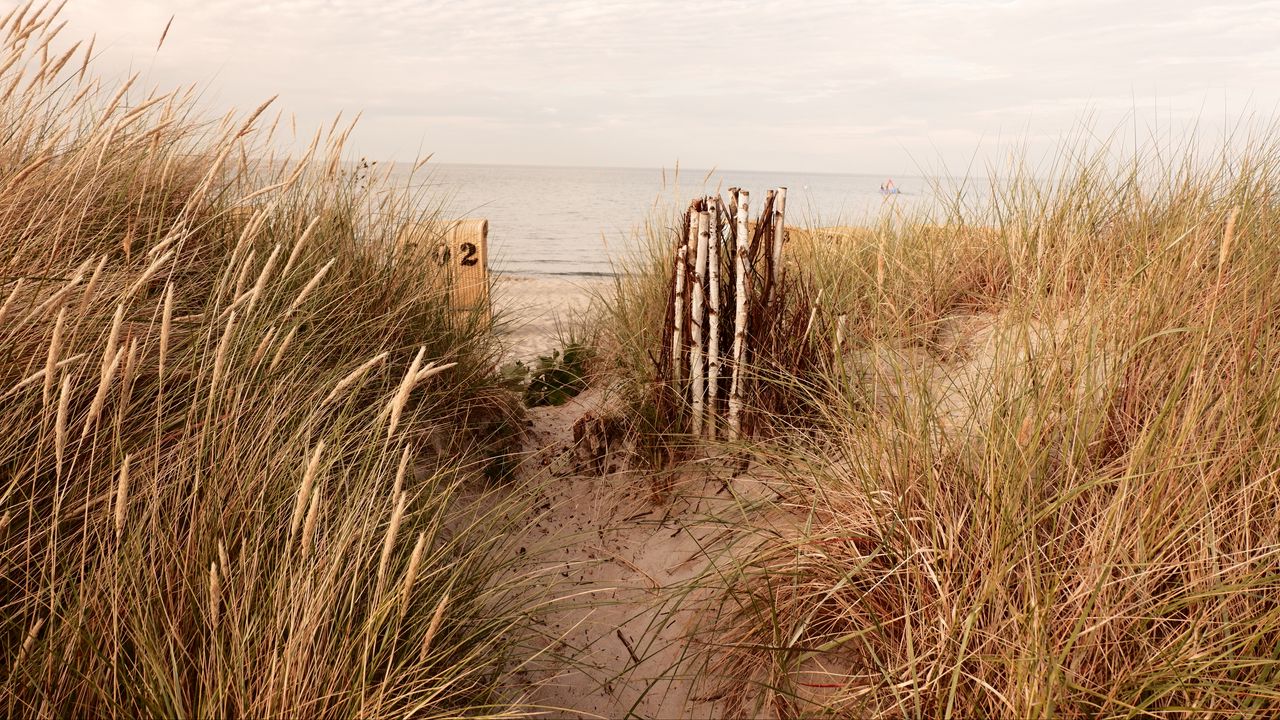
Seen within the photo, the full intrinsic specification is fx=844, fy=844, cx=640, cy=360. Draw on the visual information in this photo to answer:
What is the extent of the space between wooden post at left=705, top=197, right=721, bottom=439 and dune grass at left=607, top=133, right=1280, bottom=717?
1.33 feet

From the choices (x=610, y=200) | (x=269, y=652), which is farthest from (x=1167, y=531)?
(x=610, y=200)

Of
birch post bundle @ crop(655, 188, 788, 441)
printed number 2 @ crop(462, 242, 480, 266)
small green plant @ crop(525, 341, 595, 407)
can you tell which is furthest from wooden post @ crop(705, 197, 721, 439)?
printed number 2 @ crop(462, 242, 480, 266)

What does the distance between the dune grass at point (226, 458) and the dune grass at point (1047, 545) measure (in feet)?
2.64

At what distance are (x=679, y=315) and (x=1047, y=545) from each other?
1.84 metres

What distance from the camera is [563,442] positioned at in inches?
163

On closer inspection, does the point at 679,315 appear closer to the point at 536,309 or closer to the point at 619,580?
the point at 619,580

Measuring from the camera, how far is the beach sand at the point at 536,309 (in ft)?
17.7

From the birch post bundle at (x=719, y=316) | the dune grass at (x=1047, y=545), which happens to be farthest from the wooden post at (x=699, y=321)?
the dune grass at (x=1047, y=545)

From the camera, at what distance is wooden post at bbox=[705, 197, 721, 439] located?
134 inches

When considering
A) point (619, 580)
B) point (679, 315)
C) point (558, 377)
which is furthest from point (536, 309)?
point (619, 580)

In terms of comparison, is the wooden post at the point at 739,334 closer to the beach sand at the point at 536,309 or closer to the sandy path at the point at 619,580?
the sandy path at the point at 619,580

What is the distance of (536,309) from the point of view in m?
11.0

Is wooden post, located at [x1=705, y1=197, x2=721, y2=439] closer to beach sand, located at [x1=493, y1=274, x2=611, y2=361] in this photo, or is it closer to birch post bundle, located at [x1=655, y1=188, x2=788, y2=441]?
birch post bundle, located at [x1=655, y1=188, x2=788, y2=441]

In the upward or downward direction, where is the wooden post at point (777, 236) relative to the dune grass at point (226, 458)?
upward
